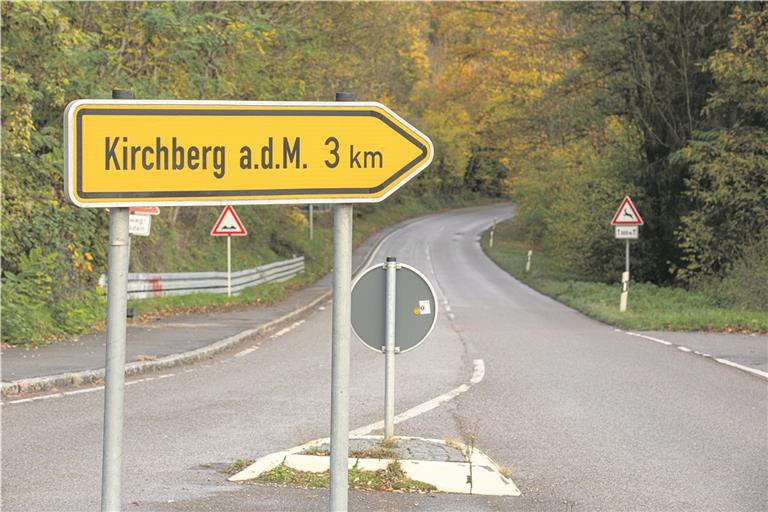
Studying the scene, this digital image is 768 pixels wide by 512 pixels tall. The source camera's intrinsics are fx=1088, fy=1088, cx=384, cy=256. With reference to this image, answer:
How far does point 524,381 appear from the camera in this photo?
13.4m

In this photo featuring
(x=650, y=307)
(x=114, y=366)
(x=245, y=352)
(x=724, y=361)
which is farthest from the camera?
(x=650, y=307)

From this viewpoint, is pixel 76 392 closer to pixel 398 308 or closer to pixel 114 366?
pixel 398 308

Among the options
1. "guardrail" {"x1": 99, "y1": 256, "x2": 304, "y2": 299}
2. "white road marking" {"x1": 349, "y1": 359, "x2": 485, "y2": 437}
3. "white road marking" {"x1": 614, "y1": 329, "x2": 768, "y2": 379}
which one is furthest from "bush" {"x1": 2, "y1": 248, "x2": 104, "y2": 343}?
"white road marking" {"x1": 614, "y1": 329, "x2": 768, "y2": 379}

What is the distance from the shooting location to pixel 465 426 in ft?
32.4

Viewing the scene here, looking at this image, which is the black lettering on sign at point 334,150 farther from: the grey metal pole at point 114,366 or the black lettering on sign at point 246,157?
the grey metal pole at point 114,366

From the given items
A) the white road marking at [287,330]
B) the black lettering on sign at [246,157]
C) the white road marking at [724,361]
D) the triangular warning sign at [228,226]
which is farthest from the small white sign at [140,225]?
the black lettering on sign at [246,157]

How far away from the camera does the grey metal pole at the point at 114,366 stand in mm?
3439

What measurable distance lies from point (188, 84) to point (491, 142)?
1655 inches

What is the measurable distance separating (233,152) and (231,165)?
0.04 metres

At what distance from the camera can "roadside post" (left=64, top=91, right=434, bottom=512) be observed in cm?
348

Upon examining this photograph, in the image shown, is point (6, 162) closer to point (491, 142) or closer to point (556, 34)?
point (556, 34)

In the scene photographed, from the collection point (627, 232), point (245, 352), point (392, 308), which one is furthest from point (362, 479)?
point (627, 232)

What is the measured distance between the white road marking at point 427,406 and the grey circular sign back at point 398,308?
183 cm

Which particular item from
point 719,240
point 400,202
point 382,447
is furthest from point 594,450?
point 400,202
